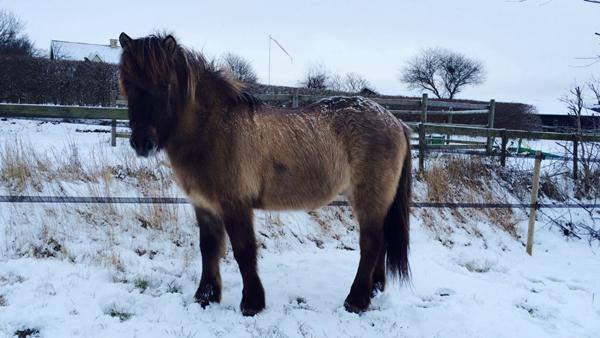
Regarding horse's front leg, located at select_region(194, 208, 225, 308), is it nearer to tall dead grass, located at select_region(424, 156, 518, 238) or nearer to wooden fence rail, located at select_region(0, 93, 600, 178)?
wooden fence rail, located at select_region(0, 93, 600, 178)

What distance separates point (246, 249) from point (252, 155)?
79 cm

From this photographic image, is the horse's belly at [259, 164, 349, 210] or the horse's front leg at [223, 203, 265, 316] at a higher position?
the horse's belly at [259, 164, 349, 210]

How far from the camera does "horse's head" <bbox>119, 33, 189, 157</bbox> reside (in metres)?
2.98

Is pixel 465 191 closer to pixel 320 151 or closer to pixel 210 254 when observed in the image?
pixel 320 151

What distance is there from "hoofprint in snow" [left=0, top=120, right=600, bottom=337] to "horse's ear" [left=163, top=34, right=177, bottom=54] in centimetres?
211

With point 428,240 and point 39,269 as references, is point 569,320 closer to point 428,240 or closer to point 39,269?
point 428,240

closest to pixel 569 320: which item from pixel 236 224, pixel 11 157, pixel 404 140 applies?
pixel 404 140

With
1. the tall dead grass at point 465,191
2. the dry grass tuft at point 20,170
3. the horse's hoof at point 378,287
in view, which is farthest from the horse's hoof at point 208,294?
the tall dead grass at point 465,191

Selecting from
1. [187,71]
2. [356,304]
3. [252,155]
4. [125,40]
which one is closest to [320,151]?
[252,155]

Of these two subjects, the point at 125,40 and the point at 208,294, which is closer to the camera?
the point at 125,40

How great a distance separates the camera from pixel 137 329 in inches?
120

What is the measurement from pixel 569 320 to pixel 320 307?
95.7 inches

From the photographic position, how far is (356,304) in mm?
3686

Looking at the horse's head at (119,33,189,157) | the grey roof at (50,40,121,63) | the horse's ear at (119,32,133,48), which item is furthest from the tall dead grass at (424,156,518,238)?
the grey roof at (50,40,121,63)
